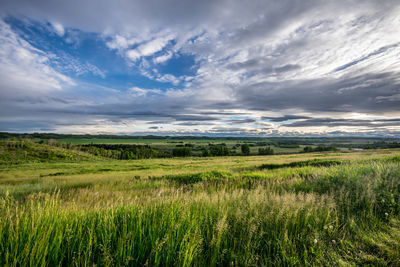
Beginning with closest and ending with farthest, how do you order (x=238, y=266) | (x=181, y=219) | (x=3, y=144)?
(x=238, y=266) < (x=181, y=219) < (x=3, y=144)

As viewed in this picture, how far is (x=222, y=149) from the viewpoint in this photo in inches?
5226

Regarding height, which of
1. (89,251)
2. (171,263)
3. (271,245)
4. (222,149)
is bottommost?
(222,149)

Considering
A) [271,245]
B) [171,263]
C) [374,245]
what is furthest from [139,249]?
[374,245]

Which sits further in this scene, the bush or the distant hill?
the bush

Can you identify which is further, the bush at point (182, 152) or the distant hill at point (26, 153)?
the bush at point (182, 152)

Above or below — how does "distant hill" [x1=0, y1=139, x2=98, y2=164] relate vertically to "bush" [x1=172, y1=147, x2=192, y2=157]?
above

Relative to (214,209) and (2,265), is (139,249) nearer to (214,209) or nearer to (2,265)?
(2,265)

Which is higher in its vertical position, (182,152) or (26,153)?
(26,153)

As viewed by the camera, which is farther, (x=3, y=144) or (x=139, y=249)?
(x=3, y=144)

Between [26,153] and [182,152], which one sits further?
[182,152]

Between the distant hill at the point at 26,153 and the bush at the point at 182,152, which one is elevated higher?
the distant hill at the point at 26,153

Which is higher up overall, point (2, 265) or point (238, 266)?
point (2, 265)

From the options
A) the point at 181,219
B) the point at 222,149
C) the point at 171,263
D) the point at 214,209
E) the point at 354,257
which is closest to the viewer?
the point at 171,263

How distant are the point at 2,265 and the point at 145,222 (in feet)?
5.94
